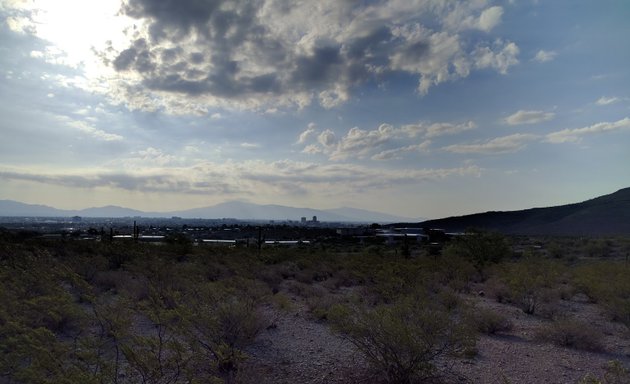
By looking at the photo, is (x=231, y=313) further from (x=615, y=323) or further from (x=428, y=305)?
(x=615, y=323)

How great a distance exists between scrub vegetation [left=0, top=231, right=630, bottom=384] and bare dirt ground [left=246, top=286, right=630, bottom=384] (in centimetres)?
25

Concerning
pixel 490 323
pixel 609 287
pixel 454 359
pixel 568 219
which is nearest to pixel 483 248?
pixel 609 287

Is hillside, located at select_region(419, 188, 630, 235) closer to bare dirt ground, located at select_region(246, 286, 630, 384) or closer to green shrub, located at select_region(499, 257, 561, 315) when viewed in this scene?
green shrub, located at select_region(499, 257, 561, 315)

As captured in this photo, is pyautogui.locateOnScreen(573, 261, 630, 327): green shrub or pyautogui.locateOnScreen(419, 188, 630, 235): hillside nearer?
pyautogui.locateOnScreen(573, 261, 630, 327): green shrub

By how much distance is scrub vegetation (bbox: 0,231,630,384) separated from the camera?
20.8ft

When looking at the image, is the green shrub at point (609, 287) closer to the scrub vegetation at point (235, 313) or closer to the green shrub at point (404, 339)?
→ the scrub vegetation at point (235, 313)

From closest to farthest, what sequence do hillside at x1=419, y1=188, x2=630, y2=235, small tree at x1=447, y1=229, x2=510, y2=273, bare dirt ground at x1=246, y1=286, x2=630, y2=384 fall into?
bare dirt ground at x1=246, y1=286, x2=630, y2=384 < small tree at x1=447, y1=229, x2=510, y2=273 < hillside at x1=419, y1=188, x2=630, y2=235

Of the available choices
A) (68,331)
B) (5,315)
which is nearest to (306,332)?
(68,331)

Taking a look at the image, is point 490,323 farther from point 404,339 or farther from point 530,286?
point 404,339

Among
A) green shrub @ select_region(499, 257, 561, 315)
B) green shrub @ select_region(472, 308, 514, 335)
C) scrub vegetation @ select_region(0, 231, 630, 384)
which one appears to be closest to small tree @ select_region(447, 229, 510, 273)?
scrub vegetation @ select_region(0, 231, 630, 384)

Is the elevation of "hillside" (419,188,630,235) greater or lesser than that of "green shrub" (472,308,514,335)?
greater

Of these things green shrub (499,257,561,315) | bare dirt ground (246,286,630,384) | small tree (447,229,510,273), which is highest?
small tree (447,229,510,273)

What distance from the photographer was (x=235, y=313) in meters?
9.16

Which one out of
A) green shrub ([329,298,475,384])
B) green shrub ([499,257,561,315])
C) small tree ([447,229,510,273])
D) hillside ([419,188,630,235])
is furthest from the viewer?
hillside ([419,188,630,235])
